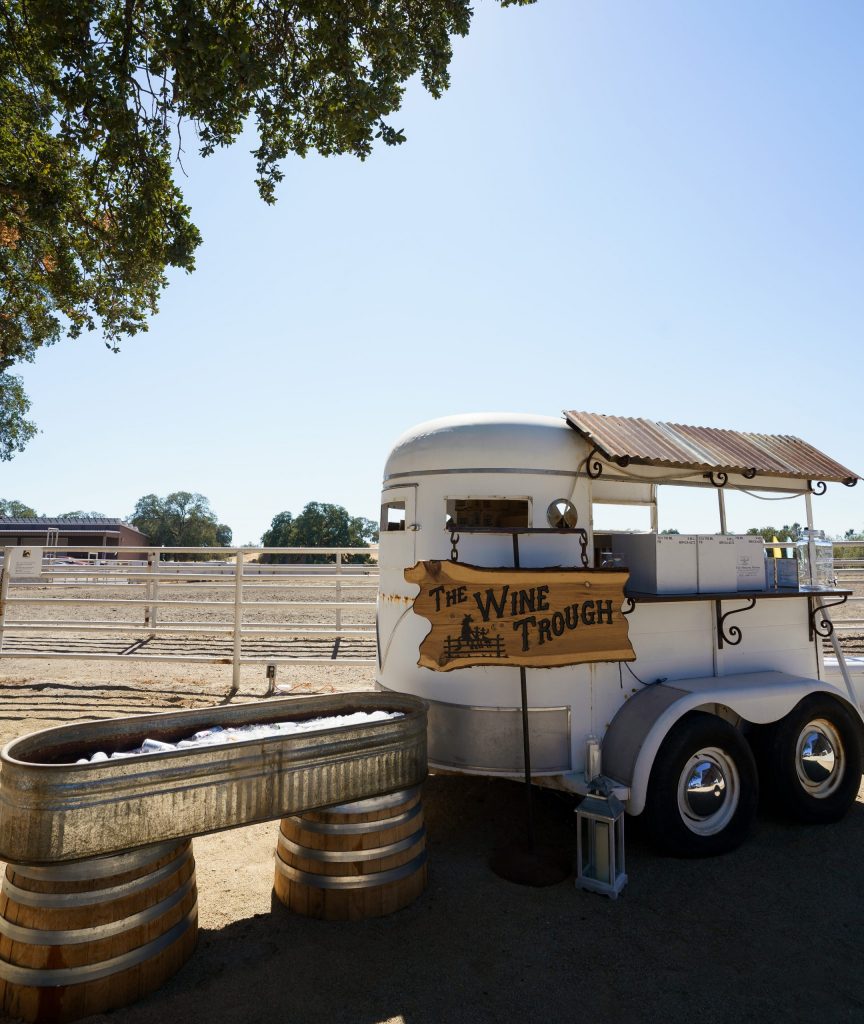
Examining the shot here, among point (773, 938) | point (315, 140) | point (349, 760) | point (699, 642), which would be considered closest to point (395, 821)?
point (349, 760)

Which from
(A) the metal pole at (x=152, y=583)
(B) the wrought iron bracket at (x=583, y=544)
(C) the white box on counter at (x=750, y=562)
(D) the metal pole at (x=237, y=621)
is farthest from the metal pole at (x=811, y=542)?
(A) the metal pole at (x=152, y=583)

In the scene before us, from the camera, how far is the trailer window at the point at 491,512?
443 centimetres

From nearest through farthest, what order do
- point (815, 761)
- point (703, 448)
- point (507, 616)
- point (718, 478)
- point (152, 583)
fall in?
1. point (507, 616)
2. point (815, 761)
3. point (703, 448)
4. point (718, 478)
5. point (152, 583)

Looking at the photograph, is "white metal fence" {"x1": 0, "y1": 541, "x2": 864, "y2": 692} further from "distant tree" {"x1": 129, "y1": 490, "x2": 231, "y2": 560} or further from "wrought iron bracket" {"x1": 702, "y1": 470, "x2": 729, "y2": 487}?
"distant tree" {"x1": 129, "y1": 490, "x2": 231, "y2": 560}

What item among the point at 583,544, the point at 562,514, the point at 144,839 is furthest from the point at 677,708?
the point at 144,839

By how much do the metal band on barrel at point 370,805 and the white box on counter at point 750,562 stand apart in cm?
312

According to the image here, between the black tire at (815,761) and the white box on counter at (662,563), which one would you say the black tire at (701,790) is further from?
the white box on counter at (662,563)

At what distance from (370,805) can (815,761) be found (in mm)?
3584

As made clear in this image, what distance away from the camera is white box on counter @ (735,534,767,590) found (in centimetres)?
476

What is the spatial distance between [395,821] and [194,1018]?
1.20m

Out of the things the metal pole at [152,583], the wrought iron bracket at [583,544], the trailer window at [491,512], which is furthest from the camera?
the metal pole at [152,583]

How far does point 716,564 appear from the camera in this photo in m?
4.64

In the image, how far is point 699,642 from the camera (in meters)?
4.56

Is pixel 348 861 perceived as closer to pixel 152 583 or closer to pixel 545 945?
pixel 545 945
